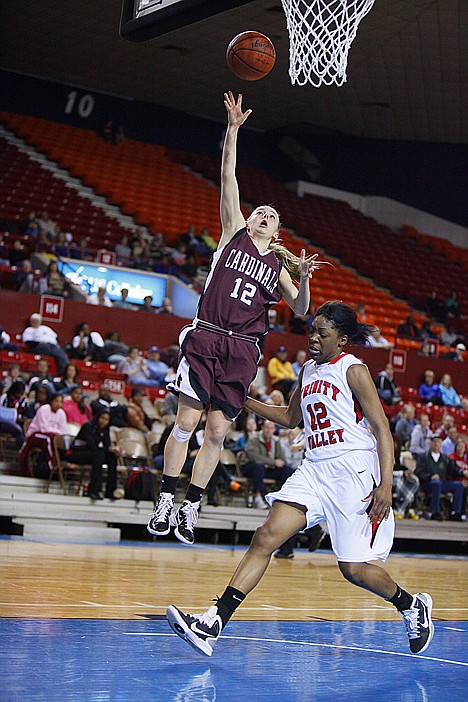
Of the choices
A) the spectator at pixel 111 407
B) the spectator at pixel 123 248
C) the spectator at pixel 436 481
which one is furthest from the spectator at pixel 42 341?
the spectator at pixel 436 481

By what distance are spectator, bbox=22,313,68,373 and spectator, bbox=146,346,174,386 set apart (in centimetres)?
140

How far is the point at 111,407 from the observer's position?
12.5 m

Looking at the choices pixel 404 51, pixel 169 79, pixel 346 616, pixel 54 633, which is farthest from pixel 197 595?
pixel 169 79

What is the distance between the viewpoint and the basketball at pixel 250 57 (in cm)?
564

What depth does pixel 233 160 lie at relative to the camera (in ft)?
17.2

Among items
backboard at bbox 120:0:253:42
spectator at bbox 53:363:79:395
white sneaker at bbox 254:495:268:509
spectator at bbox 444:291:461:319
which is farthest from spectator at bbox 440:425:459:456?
backboard at bbox 120:0:253:42

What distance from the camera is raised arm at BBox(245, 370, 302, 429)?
199 inches

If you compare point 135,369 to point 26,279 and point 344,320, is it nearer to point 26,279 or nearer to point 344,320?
point 26,279

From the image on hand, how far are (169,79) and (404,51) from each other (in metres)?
6.75

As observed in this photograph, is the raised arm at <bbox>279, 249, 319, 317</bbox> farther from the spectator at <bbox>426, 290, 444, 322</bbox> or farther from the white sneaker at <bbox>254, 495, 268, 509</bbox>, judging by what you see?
the spectator at <bbox>426, 290, 444, 322</bbox>

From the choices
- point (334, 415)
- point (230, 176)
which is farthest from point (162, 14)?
point (334, 415)

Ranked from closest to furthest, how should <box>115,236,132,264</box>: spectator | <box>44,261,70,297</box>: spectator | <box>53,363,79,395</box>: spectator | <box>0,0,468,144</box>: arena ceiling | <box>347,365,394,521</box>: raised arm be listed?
<box>347,365,394,521</box>: raised arm → <box>53,363,79,395</box>: spectator → <box>44,261,70,297</box>: spectator → <box>115,236,132,264</box>: spectator → <box>0,0,468,144</box>: arena ceiling

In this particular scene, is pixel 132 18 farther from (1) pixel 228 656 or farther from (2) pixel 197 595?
(1) pixel 228 656

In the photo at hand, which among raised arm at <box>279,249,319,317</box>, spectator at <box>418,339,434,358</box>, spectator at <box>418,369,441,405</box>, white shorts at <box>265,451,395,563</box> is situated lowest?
white shorts at <box>265,451,395,563</box>
